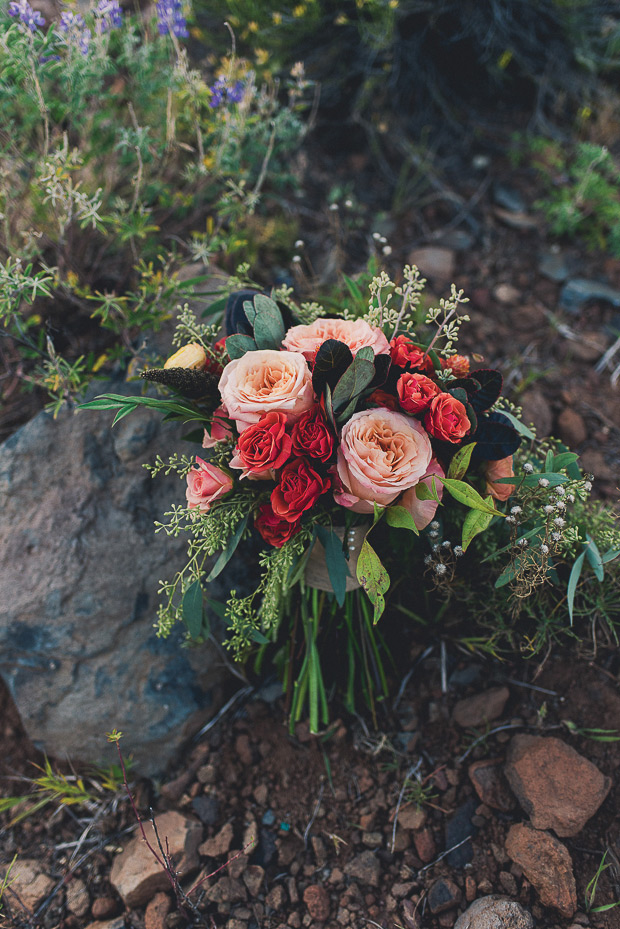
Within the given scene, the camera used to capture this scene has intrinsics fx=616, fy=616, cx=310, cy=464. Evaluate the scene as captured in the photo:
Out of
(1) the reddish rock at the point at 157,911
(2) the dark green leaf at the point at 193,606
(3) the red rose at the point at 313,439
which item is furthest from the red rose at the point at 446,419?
(1) the reddish rock at the point at 157,911

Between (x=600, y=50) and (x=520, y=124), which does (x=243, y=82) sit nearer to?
(x=520, y=124)

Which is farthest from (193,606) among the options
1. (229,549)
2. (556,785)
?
(556,785)

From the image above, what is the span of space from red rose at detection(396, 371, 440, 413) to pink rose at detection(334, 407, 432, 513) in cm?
3

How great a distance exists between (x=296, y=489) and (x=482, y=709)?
971 mm

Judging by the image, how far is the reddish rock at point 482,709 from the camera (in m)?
1.79

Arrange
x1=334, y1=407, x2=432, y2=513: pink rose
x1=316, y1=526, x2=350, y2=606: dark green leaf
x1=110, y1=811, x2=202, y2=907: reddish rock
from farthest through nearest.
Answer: x1=110, y1=811, x2=202, y2=907: reddish rock → x1=316, y1=526, x2=350, y2=606: dark green leaf → x1=334, y1=407, x2=432, y2=513: pink rose

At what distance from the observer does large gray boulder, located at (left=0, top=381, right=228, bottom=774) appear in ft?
6.15

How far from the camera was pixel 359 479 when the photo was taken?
127cm

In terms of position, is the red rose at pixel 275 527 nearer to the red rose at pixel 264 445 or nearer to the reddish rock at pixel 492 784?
the red rose at pixel 264 445

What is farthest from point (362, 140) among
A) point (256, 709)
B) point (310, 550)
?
point (256, 709)

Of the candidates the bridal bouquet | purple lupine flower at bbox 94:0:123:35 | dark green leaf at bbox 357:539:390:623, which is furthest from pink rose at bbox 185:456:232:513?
purple lupine flower at bbox 94:0:123:35

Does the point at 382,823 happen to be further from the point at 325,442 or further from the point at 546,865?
the point at 325,442

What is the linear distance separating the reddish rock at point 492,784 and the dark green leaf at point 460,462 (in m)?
0.87

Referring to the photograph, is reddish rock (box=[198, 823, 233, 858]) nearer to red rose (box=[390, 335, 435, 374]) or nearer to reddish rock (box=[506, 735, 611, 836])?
reddish rock (box=[506, 735, 611, 836])
